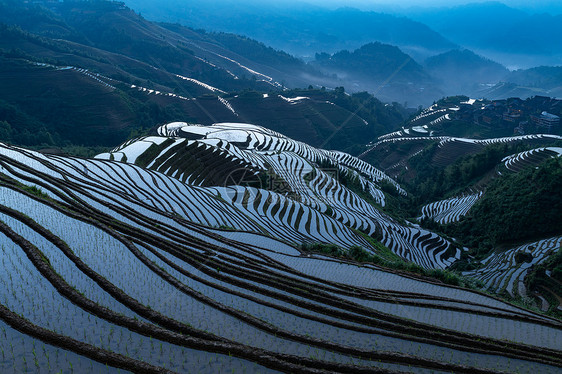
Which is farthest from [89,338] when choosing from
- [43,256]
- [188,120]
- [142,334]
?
[188,120]

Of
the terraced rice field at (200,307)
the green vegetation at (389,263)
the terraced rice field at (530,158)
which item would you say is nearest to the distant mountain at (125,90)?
the terraced rice field at (530,158)

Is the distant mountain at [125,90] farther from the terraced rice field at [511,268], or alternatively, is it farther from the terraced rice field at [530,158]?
the terraced rice field at [511,268]

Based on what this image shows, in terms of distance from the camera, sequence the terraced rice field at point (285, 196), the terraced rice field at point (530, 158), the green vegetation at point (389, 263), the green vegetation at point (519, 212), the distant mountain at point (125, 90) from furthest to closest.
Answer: the distant mountain at point (125, 90) → the terraced rice field at point (530, 158) → the green vegetation at point (519, 212) → the terraced rice field at point (285, 196) → the green vegetation at point (389, 263)

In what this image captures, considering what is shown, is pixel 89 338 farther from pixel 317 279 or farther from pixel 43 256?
pixel 317 279

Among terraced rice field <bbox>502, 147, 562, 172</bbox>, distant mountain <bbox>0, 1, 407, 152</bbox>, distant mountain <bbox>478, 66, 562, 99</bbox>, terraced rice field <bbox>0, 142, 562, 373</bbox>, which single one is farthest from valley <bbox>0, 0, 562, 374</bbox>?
distant mountain <bbox>478, 66, 562, 99</bbox>

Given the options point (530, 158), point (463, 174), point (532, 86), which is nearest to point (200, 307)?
point (530, 158)

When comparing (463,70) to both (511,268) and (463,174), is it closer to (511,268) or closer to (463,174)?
(463,174)
